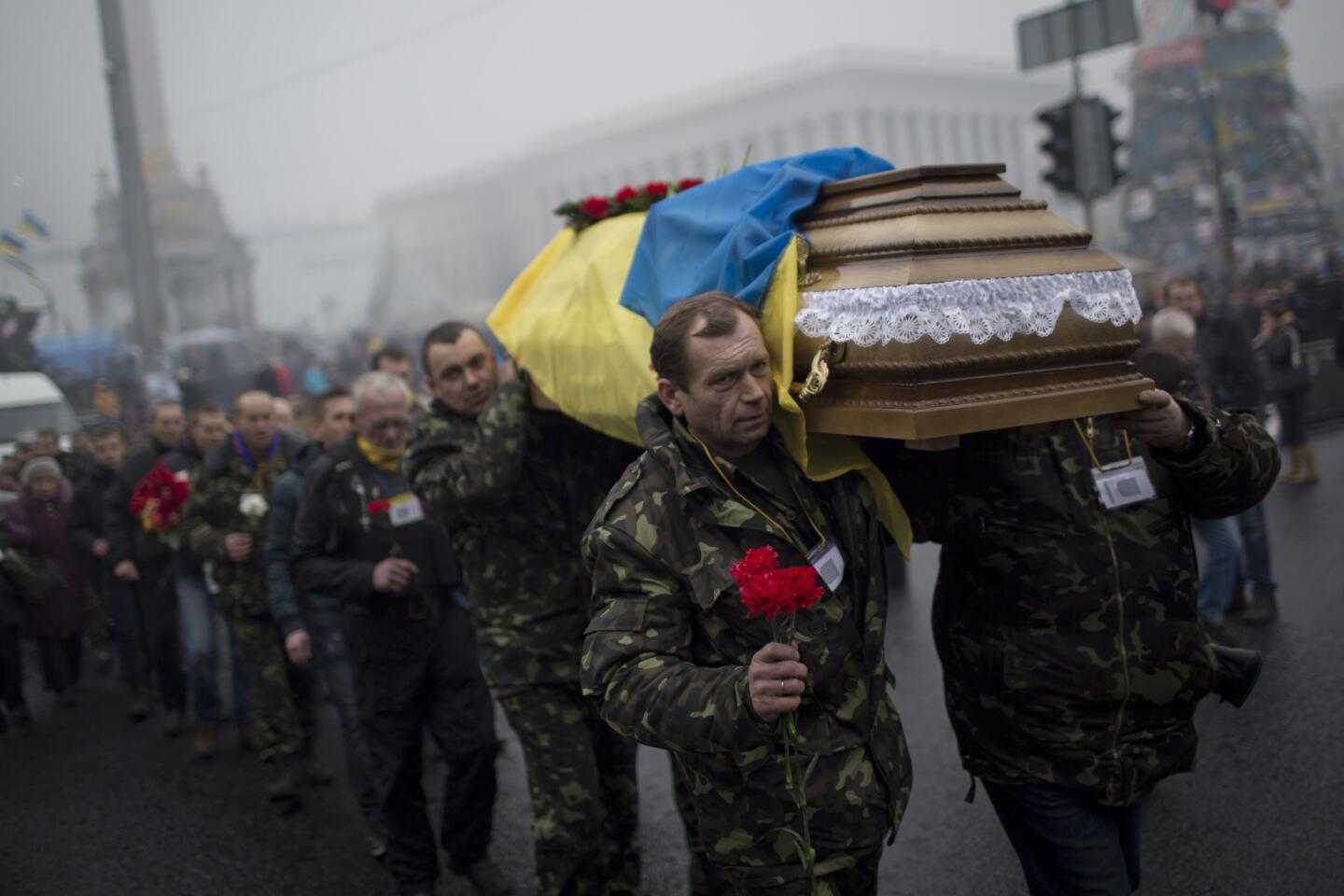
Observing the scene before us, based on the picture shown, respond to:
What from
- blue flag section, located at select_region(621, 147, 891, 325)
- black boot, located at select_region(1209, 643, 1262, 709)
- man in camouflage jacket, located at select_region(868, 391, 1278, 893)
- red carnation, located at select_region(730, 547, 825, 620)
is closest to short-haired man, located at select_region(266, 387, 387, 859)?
blue flag section, located at select_region(621, 147, 891, 325)

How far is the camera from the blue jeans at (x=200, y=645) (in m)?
6.47

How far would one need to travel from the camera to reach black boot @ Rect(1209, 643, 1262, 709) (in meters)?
2.71

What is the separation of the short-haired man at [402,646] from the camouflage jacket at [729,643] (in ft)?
6.46

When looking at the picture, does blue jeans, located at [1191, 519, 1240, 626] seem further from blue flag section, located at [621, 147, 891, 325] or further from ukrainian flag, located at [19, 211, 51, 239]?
ukrainian flag, located at [19, 211, 51, 239]

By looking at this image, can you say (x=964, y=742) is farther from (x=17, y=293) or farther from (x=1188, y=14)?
(x=1188, y=14)

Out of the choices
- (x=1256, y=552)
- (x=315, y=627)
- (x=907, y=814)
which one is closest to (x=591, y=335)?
(x=907, y=814)

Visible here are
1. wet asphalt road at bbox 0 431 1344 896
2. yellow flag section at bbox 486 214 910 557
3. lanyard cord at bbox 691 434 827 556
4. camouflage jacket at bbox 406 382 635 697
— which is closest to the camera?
lanyard cord at bbox 691 434 827 556

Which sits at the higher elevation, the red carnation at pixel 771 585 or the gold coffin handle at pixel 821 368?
the gold coffin handle at pixel 821 368

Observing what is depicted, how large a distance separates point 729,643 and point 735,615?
0.07m

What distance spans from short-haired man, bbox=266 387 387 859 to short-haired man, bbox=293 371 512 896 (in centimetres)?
34

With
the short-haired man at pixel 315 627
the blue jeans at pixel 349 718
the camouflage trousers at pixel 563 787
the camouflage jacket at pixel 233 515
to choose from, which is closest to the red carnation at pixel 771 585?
the camouflage trousers at pixel 563 787

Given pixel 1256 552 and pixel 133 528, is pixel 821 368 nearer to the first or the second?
pixel 1256 552

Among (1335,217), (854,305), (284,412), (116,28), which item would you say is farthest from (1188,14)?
(854,305)

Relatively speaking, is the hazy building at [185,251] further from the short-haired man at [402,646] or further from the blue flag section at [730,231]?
the blue flag section at [730,231]
